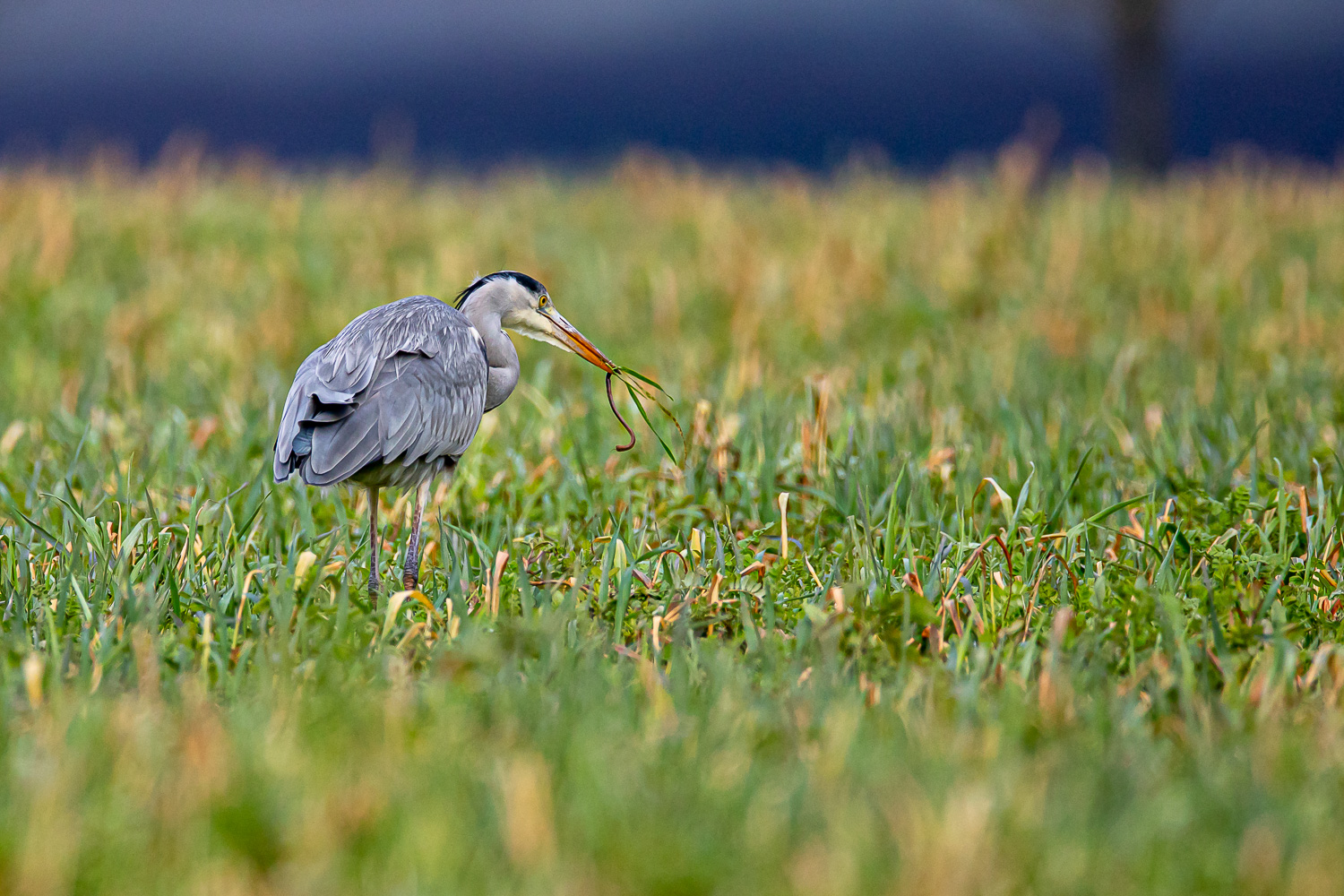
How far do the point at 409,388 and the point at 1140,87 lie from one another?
16.6 m

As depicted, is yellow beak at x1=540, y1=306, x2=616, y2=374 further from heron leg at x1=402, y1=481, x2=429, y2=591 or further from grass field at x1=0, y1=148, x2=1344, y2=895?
heron leg at x1=402, y1=481, x2=429, y2=591

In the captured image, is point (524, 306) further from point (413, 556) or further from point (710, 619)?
point (710, 619)

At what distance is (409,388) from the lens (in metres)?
4.03

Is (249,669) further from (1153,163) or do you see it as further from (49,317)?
(1153,163)

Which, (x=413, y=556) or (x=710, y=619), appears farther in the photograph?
(x=413, y=556)

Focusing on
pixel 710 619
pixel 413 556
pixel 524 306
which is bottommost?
pixel 710 619

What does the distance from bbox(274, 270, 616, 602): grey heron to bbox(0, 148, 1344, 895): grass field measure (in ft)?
1.02

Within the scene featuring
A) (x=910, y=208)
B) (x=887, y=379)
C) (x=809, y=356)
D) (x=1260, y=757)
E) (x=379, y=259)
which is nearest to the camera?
(x=1260, y=757)

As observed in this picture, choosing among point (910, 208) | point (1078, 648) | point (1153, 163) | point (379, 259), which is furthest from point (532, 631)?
point (1153, 163)

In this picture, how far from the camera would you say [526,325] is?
453 centimetres

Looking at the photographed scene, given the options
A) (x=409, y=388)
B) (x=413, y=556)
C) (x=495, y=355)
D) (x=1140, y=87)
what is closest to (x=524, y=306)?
(x=495, y=355)

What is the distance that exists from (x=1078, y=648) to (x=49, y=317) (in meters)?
7.54

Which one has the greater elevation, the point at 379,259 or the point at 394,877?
the point at 379,259

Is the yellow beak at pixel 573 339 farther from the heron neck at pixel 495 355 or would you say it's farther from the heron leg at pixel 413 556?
the heron leg at pixel 413 556
